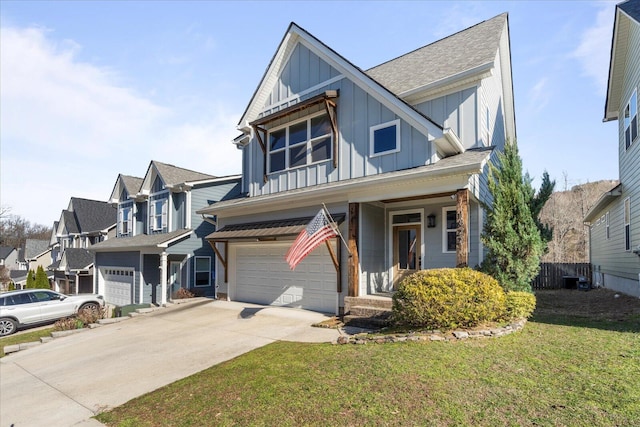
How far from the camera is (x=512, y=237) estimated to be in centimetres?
795

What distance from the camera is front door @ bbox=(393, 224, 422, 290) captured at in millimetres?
11117

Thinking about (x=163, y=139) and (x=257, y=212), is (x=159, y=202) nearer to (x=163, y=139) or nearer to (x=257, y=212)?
(x=163, y=139)

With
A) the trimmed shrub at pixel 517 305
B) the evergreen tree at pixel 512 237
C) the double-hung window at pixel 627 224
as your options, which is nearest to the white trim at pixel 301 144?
the evergreen tree at pixel 512 237

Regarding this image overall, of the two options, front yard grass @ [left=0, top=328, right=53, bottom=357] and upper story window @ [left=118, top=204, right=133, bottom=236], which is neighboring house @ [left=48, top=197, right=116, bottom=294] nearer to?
upper story window @ [left=118, top=204, right=133, bottom=236]

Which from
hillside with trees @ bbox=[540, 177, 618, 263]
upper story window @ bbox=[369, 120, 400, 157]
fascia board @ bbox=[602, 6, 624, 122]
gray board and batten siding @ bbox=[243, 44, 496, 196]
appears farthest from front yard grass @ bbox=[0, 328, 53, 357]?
hillside with trees @ bbox=[540, 177, 618, 263]

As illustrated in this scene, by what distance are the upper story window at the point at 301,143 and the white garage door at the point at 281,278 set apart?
3009mm

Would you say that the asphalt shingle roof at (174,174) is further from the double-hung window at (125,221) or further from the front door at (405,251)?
the front door at (405,251)

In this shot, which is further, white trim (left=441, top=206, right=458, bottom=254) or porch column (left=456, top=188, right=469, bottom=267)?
white trim (left=441, top=206, right=458, bottom=254)

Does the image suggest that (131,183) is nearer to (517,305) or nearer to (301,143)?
(301,143)

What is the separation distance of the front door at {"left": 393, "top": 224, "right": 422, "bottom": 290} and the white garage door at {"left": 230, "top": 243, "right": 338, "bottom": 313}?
2.10 meters

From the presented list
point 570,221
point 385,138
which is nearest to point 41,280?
point 385,138

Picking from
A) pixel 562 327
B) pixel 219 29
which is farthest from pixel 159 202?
pixel 562 327

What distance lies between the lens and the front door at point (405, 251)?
11117 mm

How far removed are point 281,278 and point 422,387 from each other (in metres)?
8.46
